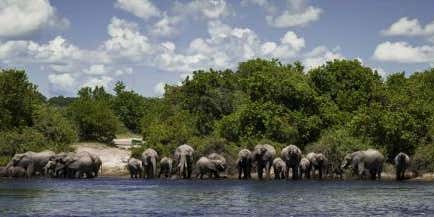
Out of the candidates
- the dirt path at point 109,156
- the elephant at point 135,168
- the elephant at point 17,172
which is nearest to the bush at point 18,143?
the elephant at point 17,172

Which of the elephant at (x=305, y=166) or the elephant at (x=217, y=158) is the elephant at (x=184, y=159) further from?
the elephant at (x=305, y=166)

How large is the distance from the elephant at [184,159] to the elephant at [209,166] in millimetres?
927

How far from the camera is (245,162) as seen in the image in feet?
246

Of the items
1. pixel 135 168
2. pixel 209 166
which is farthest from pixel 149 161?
pixel 209 166

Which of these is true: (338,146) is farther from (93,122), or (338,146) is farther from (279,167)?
(93,122)

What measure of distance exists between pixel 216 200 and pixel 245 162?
29.7m

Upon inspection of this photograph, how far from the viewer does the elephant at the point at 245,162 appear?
74.8 metres

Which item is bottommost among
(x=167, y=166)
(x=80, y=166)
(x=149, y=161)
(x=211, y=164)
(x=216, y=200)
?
(x=216, y=200)

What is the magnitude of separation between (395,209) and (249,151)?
36.4 meters

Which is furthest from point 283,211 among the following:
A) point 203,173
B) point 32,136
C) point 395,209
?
point 32,136

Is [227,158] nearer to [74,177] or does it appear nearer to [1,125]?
[74,177]

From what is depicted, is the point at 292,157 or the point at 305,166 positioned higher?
the point at 292,157

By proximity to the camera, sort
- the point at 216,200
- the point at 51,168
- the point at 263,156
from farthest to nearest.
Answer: the point at 51,168
the point at 263,156
the point at 216,200

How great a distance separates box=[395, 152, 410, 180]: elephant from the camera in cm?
7068
